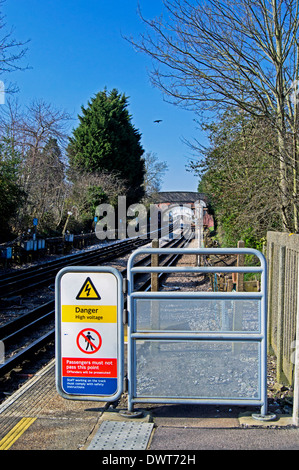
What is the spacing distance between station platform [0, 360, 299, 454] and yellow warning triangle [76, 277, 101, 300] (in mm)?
1007

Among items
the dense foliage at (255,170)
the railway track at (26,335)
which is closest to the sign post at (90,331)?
the railway track at (26,335)

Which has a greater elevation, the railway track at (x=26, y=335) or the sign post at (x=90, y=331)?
the sign post at (x=90, y=331)

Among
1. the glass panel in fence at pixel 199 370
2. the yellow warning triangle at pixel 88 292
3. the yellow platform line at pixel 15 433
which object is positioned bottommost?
the yellow platform line at pixel 15 433

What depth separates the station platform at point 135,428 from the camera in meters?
3.19

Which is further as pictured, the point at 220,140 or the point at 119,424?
the point at 220,140

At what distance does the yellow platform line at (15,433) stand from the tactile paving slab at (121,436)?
59cm

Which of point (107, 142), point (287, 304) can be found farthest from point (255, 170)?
point (107, 142)

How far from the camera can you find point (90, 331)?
3.89m

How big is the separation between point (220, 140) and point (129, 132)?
41.4 m

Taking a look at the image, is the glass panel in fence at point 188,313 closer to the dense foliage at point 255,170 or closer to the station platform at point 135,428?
the station platform at point 135,428

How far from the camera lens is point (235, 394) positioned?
388 centimetres
